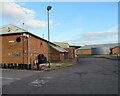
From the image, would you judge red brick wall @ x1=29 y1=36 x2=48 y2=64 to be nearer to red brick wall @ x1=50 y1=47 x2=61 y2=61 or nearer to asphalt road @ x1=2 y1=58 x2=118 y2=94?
red brick wall @ x1=50 y1=47 x2=61 y2=61

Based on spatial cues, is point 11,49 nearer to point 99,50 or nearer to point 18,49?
point 18,49

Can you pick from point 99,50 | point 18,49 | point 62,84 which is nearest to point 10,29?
point 18,49

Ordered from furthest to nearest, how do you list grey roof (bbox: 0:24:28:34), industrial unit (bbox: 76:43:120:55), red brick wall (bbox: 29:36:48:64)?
1. industrial unit (bbox: 76:43:120:55)
2. red brick wall (bbox: 29:36:48:64)
3. grey roof (bbox: 0:24:28:34)

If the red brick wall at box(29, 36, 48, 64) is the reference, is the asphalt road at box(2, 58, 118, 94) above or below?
below

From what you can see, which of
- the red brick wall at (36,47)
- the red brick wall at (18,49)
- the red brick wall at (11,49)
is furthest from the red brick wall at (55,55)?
the red brick wall at (11,49)

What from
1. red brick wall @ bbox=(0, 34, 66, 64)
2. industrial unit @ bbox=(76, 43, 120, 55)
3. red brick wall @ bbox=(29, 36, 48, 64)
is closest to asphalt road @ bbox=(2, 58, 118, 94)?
red brick wall @ bbox=(0, 34, 66, 64)

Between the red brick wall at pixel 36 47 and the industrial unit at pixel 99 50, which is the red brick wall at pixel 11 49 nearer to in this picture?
the red brick wall at pixel 36 47

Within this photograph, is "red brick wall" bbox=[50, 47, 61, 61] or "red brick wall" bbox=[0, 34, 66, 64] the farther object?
"red brick wall" bbox=[50, 47, 61, 61]

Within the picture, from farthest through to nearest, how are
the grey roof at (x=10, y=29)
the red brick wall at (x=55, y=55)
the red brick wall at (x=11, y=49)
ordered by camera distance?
the red brick wall at (x=55, y=55), the grey roof at (x=10, y=29), the red brick wall at (x=11, y=49)

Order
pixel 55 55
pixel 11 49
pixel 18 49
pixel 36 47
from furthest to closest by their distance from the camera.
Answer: pixel 55 55 < pixel 36 47 < pixel 11 49 < pixel 18 49

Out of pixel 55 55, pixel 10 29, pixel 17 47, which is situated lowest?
pixel 55 55

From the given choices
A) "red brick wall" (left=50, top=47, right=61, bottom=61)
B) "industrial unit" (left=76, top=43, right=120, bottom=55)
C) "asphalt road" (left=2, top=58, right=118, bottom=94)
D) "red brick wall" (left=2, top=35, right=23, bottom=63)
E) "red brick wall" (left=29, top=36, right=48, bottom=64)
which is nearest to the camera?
"asphalt road" (left=2, top=58, right=118, bottom=94)

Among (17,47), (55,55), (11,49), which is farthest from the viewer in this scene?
(55,55)

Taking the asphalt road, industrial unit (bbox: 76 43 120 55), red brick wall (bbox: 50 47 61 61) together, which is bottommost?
the asphalt road
